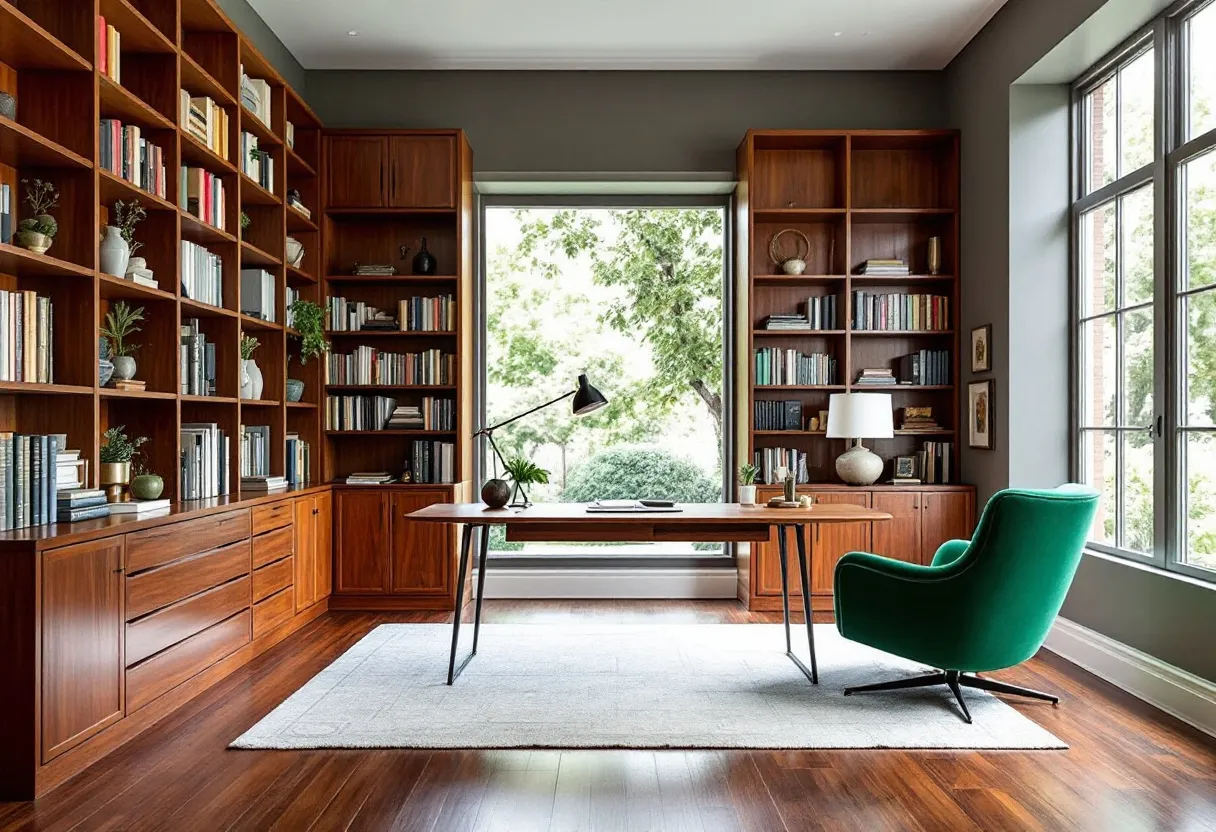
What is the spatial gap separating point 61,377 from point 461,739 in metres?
1.97

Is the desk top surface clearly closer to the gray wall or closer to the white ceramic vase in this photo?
the white ceramic vase

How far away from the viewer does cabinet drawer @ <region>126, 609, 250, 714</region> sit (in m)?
3.40

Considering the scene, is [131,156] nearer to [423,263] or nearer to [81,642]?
[81,642]

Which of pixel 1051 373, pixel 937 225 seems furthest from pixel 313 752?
pixel 937 225

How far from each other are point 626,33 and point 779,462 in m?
2.78

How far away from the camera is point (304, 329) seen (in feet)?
18.3

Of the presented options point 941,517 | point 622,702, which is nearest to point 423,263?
point 622,702

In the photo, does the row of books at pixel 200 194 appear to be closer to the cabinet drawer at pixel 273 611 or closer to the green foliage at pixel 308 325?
the green foliage at pixel 308 325

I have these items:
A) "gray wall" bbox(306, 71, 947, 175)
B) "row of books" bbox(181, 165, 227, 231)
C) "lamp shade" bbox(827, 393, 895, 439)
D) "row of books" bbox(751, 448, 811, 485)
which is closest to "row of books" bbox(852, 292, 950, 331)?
"lamp shade" bbox(827, 393, 895, 439)

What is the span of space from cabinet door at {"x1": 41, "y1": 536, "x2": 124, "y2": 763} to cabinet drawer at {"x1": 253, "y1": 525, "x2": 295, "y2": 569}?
4.24 ft

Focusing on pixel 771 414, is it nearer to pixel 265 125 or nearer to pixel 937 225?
pixel 937 225

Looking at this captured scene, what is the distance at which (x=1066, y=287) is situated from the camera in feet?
16.6

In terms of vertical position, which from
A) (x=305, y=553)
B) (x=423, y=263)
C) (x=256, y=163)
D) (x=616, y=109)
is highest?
(x=616, y=109)

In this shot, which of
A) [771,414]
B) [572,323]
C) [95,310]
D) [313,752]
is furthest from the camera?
[572,323]
